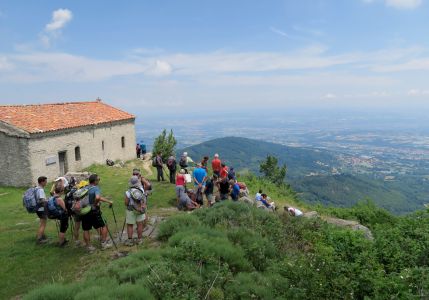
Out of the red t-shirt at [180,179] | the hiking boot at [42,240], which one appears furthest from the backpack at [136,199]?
the red t-shirt at [180,179]

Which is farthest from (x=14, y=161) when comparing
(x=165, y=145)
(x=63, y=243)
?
(x=165, y=145)

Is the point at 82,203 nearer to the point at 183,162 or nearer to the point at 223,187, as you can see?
the point at 223,187

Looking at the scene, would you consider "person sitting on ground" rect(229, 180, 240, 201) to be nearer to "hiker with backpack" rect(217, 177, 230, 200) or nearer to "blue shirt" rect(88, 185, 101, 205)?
"hiker with backpack" rect(217, 177, 230, 200)

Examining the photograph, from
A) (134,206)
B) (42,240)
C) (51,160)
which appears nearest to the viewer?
(134,206)

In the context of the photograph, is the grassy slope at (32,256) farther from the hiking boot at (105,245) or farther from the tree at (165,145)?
the tree at (165,145)

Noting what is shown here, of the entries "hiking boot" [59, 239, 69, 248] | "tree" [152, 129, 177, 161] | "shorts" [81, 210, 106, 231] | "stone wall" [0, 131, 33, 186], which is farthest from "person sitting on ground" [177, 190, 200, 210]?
"tree" [152, 129, 177, 161]

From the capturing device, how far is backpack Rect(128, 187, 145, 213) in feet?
37.1

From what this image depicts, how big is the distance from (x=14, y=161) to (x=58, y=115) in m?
6.07

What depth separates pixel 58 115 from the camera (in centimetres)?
3061

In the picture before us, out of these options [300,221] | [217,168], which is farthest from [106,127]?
[300,221]

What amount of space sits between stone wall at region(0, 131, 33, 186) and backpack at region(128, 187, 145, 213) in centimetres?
1750

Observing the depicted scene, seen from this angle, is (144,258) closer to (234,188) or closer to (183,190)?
(183,190)

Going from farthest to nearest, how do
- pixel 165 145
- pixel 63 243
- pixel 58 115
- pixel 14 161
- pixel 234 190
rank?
1. pixel 165 145
2. pixel 58 115
3. pixel 14 161
4. pixel 234 190
5. pixel 63 243

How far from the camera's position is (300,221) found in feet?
46.7
